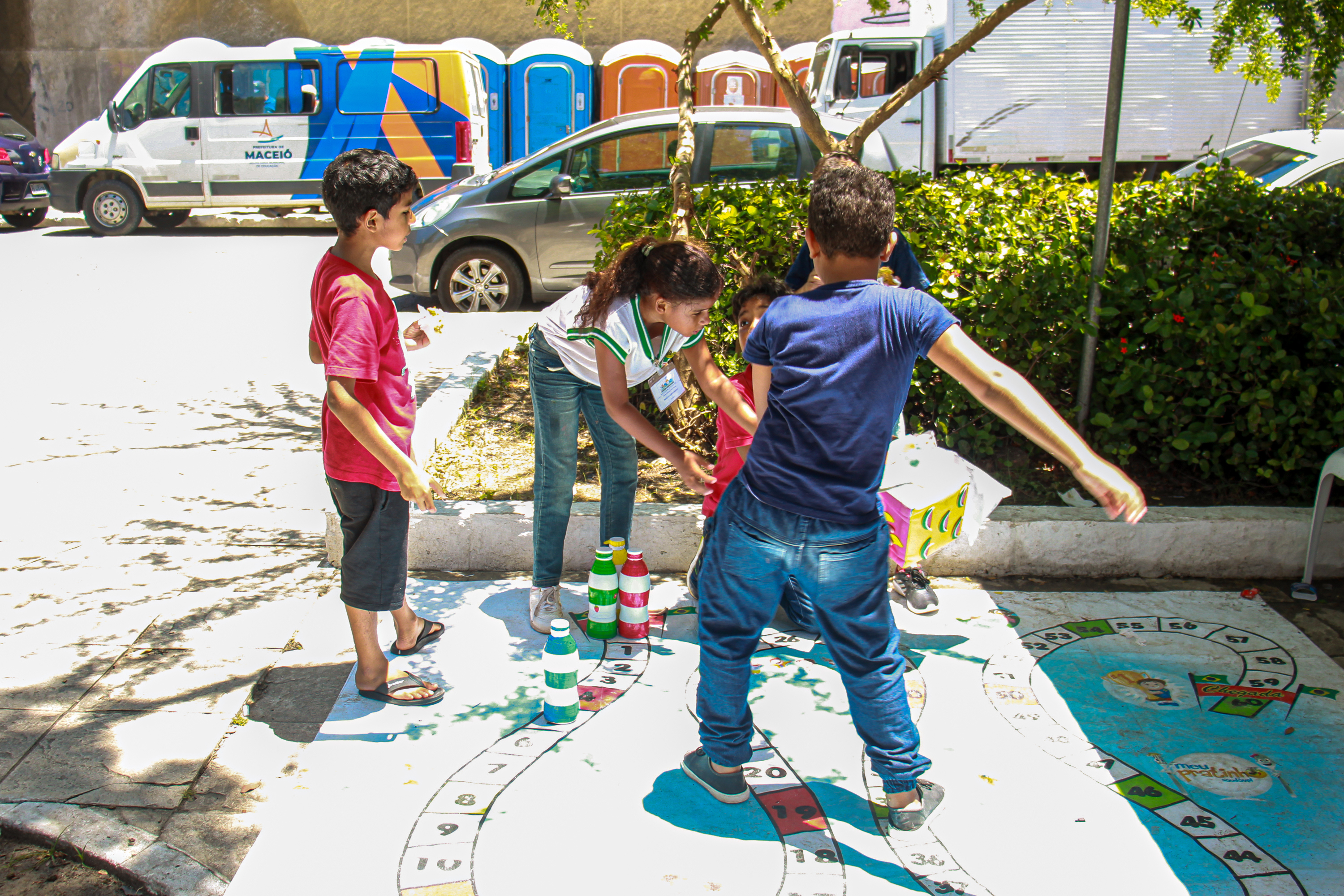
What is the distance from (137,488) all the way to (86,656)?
6.44 ft

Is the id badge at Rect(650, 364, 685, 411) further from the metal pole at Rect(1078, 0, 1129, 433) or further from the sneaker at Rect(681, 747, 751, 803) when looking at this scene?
the metal pole at Rect(1078, 0, 1129, 433)

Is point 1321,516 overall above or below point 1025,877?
above

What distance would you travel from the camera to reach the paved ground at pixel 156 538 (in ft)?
10.7

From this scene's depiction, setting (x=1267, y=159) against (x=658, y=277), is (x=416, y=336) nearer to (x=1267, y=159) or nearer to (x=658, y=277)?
(x=658, y=277)

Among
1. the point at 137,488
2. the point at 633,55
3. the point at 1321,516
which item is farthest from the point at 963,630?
the point at 633,55

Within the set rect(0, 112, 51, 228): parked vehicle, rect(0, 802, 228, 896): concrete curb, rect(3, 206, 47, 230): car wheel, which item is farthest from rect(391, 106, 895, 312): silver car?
rect(3, 206, 47, 230): car wheel

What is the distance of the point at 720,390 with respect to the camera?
3.52m

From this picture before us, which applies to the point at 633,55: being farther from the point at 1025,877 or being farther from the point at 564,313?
the point at 1025,877

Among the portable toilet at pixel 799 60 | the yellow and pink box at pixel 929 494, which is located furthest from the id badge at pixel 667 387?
the portable toilet at pixel 799 60

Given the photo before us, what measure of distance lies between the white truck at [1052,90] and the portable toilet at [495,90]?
20.8 feet

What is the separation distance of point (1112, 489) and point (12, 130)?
19.7m

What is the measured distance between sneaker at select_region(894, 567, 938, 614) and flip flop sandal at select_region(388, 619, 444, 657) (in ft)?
6.06

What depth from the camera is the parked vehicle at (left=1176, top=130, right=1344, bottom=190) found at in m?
9.14

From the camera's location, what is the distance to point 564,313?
12.4 feet
